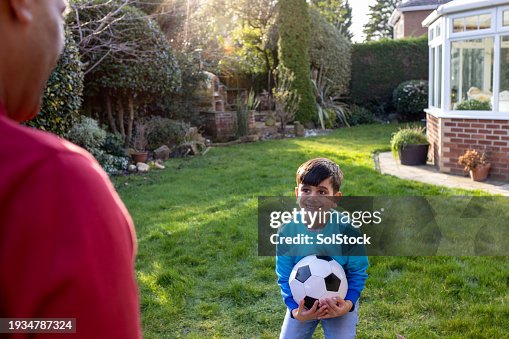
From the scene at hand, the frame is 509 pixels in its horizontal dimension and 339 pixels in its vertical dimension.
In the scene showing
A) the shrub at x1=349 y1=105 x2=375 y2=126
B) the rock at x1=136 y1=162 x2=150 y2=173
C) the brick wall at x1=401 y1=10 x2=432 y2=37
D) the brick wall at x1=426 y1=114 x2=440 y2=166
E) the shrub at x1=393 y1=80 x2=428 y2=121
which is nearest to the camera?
the brick wall at x1=426 y1=114 x2=440 y2=166

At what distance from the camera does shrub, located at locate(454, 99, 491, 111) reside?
8.40 meters

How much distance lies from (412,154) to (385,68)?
998 cm

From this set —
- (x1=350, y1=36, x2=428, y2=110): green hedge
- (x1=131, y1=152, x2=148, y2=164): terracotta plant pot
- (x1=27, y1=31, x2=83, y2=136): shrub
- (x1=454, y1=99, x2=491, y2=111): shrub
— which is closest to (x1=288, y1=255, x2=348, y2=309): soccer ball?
(x1=27, y1=31, x2=83, y2=136): shrub

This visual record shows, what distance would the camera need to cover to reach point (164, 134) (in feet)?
38.3

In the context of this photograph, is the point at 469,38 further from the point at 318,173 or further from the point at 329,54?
the point at 329,54

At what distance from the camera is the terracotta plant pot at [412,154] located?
368 inches

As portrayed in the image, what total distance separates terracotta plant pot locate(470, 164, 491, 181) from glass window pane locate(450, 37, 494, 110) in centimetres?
117

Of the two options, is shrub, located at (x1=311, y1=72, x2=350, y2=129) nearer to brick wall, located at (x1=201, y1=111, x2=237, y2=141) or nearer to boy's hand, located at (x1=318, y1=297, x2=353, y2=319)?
brick wall, located at (x1=201, y1=111, x2=237, y2=141)

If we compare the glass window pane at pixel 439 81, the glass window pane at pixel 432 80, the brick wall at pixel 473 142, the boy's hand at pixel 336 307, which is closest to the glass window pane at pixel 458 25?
the glass window pane at pixel 439 81

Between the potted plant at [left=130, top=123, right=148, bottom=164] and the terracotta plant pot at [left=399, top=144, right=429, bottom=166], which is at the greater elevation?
the potted plant at [left=130, top=123, right=148, bottom=164]

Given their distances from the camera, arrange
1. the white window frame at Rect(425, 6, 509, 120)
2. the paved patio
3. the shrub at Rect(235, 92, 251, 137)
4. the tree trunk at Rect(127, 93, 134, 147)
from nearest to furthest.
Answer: the paved patio
the white window frame at Rect(425, 6, 509, 120)
the tree trunk at Rect(127, 93, 134, 147)
the shrub at Rect(235, 92, 251, 137)

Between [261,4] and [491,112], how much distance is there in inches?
461

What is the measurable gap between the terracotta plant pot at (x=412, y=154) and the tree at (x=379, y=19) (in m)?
37.6

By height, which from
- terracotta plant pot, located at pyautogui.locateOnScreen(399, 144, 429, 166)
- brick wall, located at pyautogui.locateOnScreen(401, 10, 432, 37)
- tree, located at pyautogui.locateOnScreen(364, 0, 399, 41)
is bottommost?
terracotta plant pot, located at pyautogui.locateOnScreen(399, 144, 429, 166)
